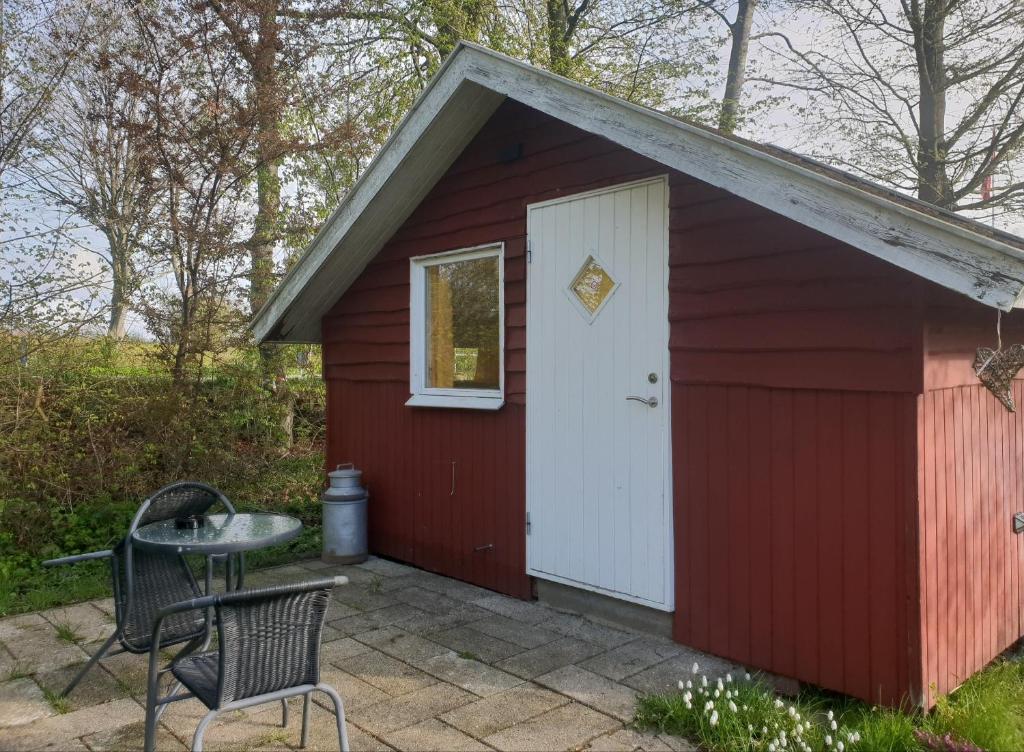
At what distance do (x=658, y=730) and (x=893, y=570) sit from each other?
47.1 inches

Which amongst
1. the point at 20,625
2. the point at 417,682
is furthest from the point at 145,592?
the point at 20,625

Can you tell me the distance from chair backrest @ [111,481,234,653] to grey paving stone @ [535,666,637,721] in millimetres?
1735

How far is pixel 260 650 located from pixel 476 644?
1790 millimetres

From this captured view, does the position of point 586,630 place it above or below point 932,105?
below

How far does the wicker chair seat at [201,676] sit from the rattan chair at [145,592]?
1.48 ft

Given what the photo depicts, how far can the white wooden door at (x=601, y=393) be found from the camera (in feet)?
13.6

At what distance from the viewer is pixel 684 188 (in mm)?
4008

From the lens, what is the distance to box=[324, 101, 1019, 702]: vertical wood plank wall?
324cm

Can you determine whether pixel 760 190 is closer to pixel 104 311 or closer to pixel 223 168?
pixel 223 168

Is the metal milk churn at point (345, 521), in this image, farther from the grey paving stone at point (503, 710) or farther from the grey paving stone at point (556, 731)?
the grey paving stone at point (556, 731)

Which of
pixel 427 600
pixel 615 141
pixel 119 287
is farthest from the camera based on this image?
pixel 119 287

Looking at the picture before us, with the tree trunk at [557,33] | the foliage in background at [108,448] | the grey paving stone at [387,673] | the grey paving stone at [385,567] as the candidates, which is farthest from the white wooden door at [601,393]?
the tree trunk at [557,33]

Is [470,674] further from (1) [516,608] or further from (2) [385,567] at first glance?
(2) [385,567]

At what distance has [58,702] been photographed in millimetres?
3477
